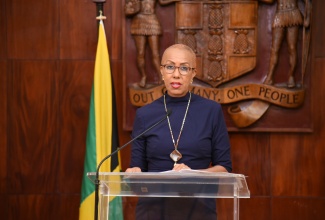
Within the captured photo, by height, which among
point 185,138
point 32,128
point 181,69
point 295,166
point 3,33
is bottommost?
point 295,166

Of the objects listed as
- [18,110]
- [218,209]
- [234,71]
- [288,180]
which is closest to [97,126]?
[18,110]

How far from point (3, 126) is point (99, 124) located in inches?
29.8

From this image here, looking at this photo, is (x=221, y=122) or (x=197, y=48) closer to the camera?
(x=221, y=122)

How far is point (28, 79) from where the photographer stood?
4691 millimetres

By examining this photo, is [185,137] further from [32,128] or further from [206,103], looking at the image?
[32,128]

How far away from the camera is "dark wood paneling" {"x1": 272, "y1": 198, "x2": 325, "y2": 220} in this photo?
4.57 m

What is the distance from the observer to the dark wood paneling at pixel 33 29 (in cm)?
466

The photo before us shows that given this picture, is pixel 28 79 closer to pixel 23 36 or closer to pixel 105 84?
pixel 23 36

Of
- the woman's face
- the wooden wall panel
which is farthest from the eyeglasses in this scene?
the wooden wall panel

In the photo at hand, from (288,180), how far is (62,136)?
1.53m

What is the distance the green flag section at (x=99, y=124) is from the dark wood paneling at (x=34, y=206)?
41cm

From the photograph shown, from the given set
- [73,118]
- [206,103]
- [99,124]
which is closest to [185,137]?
[206,103]

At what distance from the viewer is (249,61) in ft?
14.7

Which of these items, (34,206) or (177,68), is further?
(34,206)
